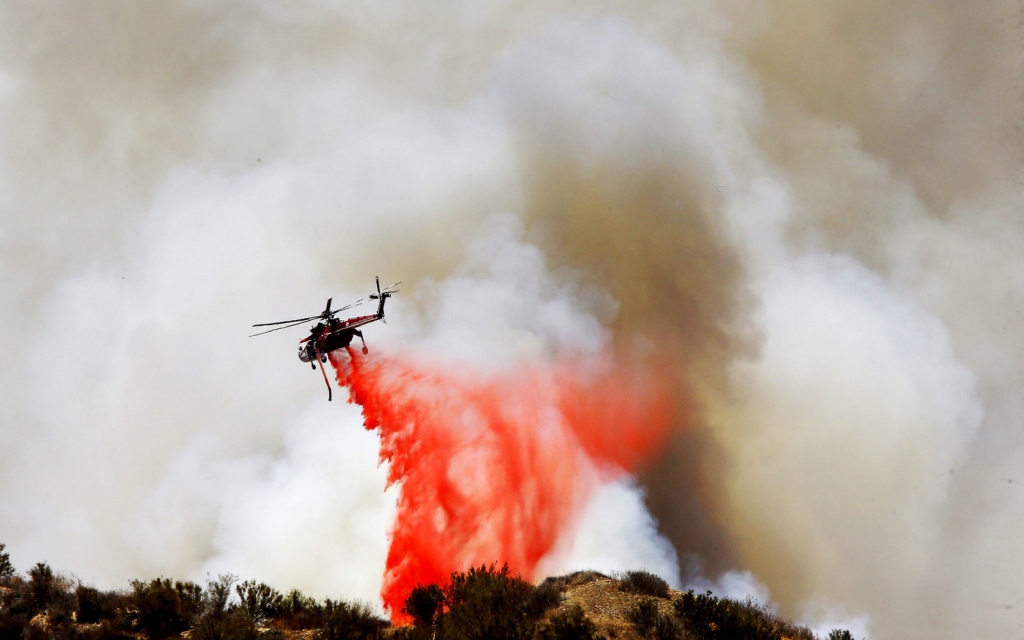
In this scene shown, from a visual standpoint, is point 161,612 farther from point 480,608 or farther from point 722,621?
point 722,621

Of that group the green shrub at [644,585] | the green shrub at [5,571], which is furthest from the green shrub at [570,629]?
the green shrub at [5,571]

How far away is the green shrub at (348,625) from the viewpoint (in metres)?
32.8

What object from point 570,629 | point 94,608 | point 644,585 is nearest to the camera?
point 570,629

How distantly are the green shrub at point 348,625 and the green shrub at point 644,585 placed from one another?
11.7m

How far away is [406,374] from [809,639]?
3991 centimetres

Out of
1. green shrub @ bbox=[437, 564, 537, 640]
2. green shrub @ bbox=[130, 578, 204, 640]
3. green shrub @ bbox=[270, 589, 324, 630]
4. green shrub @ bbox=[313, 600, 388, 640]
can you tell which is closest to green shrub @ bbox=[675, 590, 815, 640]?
green shrub @ bbox=[437, 564, 537, 640]

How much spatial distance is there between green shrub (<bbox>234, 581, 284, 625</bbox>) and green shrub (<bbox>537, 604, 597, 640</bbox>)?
14.2 meters

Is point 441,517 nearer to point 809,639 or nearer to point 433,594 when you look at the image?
point 433,594

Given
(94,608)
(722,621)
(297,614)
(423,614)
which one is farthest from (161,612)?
(722,621)

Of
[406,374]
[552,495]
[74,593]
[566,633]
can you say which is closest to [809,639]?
[566,633]

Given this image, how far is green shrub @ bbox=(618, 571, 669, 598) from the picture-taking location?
36.2m

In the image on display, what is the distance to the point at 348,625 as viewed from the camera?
33.2 metres

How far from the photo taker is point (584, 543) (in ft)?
294

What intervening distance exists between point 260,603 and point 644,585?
732 inches
